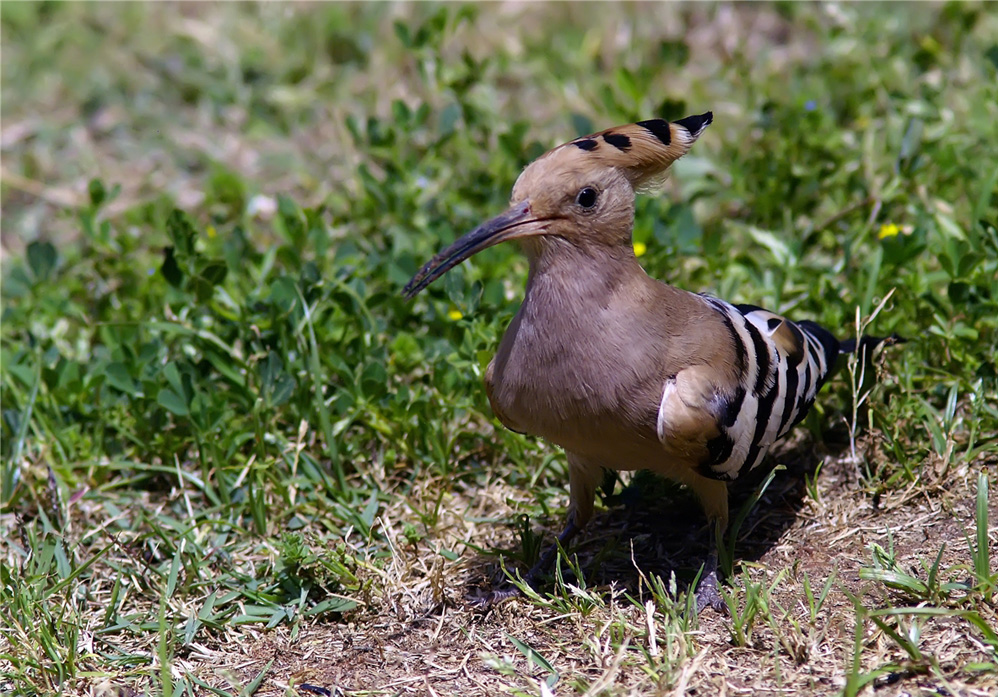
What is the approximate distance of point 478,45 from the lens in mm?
5441

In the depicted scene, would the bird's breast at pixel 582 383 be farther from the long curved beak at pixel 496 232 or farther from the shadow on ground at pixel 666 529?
the shadow on ground at pixel 666 529

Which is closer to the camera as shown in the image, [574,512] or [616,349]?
[616,349]

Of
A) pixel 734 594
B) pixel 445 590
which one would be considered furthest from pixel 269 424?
pixel 734 594

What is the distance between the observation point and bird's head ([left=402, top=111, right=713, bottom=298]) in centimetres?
260

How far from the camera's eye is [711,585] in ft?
9.11

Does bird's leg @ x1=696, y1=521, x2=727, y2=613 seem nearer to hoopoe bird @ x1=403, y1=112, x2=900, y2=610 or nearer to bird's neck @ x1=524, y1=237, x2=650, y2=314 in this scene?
hoopoe bird @ x1=403, y1=112, x2=900, y2=610

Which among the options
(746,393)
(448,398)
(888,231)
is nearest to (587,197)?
(746,393)

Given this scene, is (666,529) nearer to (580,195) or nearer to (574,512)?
(574,512)

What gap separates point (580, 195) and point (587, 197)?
2cm

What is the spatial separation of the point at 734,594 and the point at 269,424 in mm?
1465

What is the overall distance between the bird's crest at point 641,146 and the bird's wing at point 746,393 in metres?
0.42

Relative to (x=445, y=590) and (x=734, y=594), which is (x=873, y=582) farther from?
(x=445, y=590)

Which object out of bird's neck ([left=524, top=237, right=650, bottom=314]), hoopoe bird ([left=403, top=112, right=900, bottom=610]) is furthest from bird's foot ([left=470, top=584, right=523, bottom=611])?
bird's neck ([left=524, top=237, right=650, bottom=314])

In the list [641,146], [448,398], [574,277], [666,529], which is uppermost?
[641,146]
